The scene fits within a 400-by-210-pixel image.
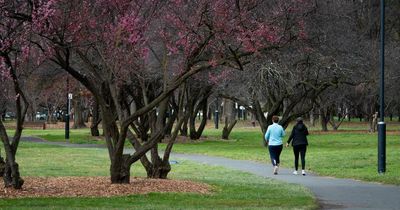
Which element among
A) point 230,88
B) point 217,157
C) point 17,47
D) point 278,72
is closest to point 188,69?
point 17,47

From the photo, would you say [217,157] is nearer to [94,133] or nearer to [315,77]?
[315,77]

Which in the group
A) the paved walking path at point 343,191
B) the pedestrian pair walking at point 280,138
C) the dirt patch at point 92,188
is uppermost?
the pedestrian pair walking at point 280,138

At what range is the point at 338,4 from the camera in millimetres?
34156

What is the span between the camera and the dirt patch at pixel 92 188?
14000 mm

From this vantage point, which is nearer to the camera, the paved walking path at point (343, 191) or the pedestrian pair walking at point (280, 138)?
Answer: the paved walking path at point (343, 191)

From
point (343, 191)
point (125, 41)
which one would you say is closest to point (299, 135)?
point (343, 191)

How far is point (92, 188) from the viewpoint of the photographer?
14875 mm

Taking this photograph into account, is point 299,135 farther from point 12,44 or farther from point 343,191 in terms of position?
point 12,44

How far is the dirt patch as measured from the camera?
1400cm

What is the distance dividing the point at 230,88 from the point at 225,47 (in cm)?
2463

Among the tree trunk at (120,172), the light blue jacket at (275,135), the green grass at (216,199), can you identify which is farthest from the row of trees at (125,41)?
the light blue jacket at (275,135)

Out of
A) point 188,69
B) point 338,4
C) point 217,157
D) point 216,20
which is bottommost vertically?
point 217,157

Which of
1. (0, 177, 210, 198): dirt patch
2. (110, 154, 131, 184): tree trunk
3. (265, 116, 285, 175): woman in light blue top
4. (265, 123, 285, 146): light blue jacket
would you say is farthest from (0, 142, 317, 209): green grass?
(110, 154, 131, 184): tree trunk

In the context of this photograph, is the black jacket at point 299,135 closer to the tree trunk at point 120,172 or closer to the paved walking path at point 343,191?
the paved walking path at point 343,191
